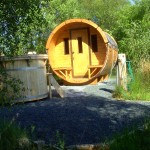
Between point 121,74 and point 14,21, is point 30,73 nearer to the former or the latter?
point 121,74

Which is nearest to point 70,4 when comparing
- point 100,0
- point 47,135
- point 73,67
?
point 73,67

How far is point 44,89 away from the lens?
10125 mm

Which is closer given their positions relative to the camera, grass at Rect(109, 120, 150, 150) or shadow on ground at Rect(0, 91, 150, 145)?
grass at Rect(109, 120, 150, 150)

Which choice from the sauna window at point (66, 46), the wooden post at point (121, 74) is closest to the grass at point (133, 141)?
the wooden post at point (121, 74)

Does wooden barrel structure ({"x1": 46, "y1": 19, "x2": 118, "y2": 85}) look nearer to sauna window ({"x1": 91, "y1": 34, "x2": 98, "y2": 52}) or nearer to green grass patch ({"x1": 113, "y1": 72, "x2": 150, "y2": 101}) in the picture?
sauna window ({"x1": 91, "y1": 34, "x2": 98, "y2": 52})

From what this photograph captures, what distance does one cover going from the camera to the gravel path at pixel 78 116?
18.6ft

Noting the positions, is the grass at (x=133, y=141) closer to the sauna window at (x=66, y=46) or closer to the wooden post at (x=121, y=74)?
the wooden post at (x=121, y=74)

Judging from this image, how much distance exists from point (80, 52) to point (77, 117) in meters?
9.07

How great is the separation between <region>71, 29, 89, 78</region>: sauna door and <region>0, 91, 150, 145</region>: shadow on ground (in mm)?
6058

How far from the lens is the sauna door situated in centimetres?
1577

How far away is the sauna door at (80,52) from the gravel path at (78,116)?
5791 mm

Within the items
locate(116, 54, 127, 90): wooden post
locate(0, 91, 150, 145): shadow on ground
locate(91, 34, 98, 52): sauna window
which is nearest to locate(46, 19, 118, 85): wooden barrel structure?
locate(91, 34, 98, 52): sauna window

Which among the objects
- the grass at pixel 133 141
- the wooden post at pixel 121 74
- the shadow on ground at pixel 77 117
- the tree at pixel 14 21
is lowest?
the shadow on ground at pixel 77 117

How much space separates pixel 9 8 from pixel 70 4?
1884cm
